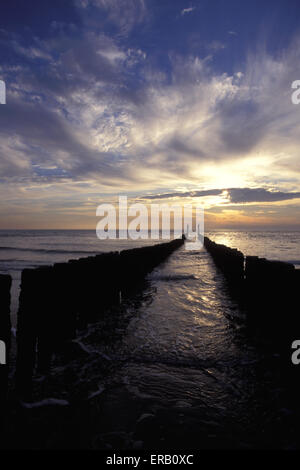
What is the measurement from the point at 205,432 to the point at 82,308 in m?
3.77

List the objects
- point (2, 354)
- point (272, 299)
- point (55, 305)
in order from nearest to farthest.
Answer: point (2, 354) < point (55, 305) < point (272, 299)

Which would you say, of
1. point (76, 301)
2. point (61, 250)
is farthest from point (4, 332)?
point (61, 250)

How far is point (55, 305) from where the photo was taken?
4496mm

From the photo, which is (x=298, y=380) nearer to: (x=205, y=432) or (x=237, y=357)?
(x=237, y=357)

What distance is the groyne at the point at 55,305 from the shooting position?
3605mm

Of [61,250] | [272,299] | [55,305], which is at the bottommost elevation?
[61,250]

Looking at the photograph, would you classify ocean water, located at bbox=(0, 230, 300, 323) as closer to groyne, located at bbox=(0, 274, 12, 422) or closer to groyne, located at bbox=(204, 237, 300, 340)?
groyne, located at bbox=(0, 274, 12, 422)

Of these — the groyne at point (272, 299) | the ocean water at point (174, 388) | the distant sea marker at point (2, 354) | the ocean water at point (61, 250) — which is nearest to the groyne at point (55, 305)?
the ocean water at point (174, 388)

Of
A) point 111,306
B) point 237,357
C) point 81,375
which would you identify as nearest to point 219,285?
point 111,306

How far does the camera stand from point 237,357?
453 cm

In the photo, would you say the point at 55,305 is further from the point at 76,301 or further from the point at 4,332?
the point at 4,332

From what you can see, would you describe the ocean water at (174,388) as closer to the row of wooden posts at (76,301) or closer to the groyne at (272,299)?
the row of wooden posts at (76,301)

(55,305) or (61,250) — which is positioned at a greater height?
(55,305)

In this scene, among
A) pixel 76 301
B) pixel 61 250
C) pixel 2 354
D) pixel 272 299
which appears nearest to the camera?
pixel 2 354
